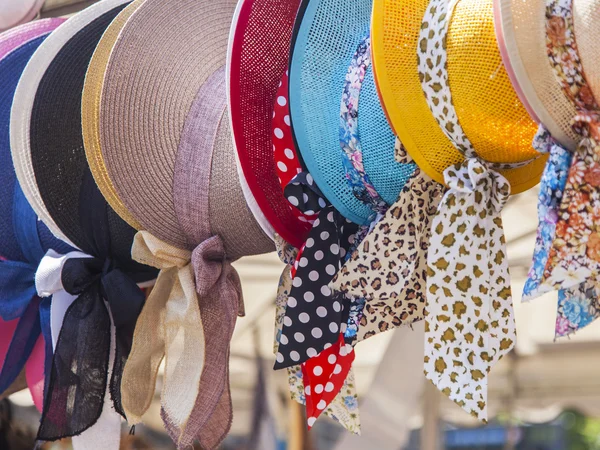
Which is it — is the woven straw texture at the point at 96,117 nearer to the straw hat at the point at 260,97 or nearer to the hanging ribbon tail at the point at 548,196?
the straw hat at the point at 260,97

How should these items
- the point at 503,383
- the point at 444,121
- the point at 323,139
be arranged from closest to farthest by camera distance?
the point at 444,121, the point at 323,139, the point at 503,383

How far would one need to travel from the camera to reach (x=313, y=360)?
3.37 ft

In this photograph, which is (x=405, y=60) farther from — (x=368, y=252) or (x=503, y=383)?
(x=503, y=383)

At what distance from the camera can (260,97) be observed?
1021 millimetres

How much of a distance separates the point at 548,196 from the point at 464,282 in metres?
0.14

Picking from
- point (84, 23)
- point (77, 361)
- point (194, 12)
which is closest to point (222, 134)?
point (194, 12)

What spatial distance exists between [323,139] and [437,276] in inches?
8.7

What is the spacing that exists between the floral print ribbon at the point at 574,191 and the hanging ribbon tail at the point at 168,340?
1.76 feet

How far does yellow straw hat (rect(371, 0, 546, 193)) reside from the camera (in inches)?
30.4

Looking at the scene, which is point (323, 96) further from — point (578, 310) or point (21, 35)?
point (21, 35)

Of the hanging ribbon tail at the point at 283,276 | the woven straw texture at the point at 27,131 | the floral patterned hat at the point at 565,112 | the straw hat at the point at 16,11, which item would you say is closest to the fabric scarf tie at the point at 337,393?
the hanging ribbon tail at the point at 283,276

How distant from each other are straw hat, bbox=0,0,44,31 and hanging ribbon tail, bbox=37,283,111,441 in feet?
2.07

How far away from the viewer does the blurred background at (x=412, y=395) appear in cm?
253

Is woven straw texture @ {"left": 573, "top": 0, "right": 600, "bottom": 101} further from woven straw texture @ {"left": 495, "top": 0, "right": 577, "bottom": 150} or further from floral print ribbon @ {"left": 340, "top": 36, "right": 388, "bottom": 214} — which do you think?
floral print ribbon @ {"left": 340, "top": 36, "right": 388, "bottom": 214}
